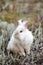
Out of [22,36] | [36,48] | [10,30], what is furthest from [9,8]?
[22,36]

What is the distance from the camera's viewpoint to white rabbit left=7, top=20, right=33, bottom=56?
2.25 meters

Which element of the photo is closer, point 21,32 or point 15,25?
point 21,32

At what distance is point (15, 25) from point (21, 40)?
79 cm

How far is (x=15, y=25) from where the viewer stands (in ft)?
9.97

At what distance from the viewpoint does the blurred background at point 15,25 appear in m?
2.41

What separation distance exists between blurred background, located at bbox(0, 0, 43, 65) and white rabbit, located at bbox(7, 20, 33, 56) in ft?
0.27

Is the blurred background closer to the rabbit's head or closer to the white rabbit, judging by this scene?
the white rabbit

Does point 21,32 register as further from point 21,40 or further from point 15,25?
point 15,25

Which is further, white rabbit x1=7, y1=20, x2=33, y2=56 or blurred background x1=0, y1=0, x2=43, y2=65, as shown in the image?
blurred background x1=0, y1=0, x2=43, y2=65

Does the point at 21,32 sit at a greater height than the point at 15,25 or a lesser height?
greater

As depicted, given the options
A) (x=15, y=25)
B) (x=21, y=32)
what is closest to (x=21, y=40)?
(x=21, y=32)

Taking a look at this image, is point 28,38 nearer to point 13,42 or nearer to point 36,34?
point 13,42

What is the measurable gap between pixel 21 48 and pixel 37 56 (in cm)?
21

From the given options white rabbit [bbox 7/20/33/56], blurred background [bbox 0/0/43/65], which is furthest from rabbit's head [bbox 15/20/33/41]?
blurred background [bbox 0/0/43/65]
